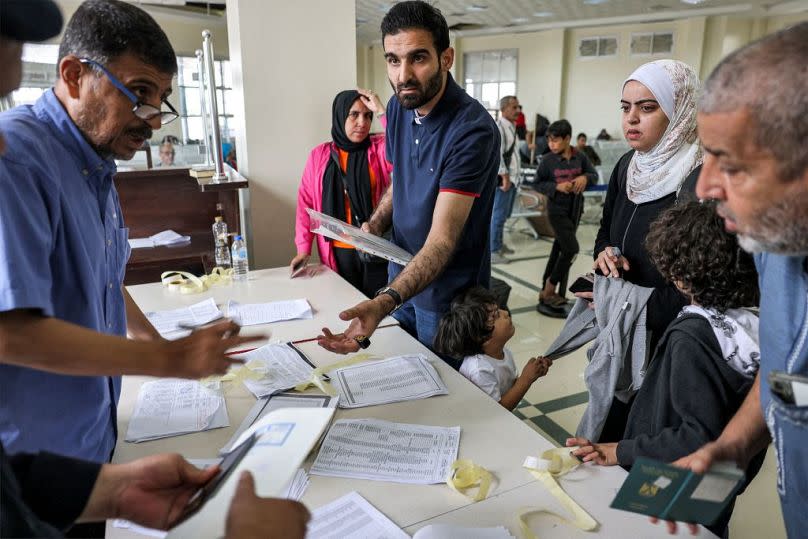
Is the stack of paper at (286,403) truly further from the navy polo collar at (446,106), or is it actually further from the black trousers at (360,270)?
the black trousers at (360,270)

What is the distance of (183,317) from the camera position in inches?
83.4

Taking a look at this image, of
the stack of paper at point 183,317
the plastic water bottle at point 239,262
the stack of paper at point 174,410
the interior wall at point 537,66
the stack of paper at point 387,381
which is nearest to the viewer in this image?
the stack of paper at point 174,410

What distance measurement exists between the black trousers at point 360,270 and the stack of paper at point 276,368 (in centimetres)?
105

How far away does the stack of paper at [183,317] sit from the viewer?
1.99m

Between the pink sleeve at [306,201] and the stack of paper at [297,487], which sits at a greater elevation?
the pink sleeve at [306,201]

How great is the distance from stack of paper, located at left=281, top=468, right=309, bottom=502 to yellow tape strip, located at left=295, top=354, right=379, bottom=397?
346 mm

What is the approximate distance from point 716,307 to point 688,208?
27cm

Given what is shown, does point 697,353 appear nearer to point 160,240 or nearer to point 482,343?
point 482,343

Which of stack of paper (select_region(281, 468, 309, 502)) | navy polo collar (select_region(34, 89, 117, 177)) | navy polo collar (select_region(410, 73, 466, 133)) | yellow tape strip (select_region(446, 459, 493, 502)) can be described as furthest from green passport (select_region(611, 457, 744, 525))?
navy polo collar (select_region(410, 73, 466, 133))

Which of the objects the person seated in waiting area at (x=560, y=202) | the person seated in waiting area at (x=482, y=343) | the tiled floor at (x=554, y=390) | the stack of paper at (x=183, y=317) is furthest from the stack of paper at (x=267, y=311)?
the person seated in waiting area at (x=560, y=202)

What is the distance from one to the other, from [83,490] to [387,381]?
2.85 feet

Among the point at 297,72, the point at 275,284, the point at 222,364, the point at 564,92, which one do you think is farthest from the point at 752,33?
the point at 222,364

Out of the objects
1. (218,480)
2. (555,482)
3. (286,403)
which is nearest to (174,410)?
(286,403)

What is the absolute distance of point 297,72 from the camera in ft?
9.72
